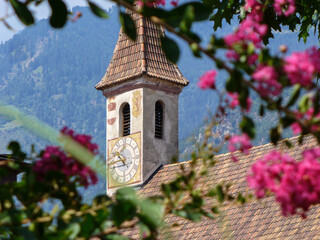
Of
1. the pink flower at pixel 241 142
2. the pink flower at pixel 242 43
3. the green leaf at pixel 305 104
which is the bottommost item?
the pink flower at pixel 241 142

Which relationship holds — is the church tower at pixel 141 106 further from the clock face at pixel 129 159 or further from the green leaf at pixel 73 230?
the green leaf at pixel 73 230

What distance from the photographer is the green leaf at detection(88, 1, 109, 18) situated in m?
2.46

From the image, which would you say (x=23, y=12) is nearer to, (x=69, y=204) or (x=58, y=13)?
(x=58, y=13)

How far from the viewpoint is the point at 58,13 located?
2.70 meters

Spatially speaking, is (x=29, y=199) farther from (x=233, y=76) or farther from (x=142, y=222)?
(x=233, y=76)

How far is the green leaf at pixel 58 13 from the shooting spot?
266cm

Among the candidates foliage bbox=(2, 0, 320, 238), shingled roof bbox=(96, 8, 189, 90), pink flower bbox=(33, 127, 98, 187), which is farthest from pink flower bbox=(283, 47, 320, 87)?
shingled roof bbox=(96, 8, 189, 90)

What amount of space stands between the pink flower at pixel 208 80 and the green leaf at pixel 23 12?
2.83ft

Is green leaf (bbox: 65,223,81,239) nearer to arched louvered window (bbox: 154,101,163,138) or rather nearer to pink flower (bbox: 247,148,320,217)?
pink flower (bbox: 247,148,320,217)

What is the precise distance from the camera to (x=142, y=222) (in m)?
2.02

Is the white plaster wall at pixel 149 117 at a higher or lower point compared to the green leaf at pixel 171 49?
higher

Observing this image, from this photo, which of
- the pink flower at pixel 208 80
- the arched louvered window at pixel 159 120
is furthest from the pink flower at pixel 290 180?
the arched louvered window at pixel 159 120

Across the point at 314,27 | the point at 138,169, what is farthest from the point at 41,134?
the point at 138,169

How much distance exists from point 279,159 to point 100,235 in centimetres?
53
